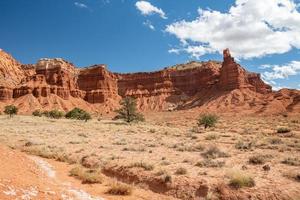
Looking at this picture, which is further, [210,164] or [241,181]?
[210,164]

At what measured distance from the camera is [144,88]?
158750mm

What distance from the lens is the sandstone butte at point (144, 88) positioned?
110m

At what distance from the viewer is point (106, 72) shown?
519ft

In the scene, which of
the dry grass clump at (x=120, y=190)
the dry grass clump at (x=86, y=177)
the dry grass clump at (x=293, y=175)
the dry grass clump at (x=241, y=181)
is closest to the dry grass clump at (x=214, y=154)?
the dry grass clump at (x=293, y=175)

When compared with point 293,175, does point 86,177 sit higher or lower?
lower

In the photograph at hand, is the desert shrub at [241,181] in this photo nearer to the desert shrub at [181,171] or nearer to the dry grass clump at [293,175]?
the dry grass clump at [293,175]

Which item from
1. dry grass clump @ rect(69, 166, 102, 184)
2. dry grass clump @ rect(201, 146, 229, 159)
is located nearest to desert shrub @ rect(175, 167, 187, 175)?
dry grass clump @ rect(69, 166, 102, 184)

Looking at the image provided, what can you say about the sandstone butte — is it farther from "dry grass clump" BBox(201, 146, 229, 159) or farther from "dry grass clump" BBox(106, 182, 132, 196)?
"dry grass clump" BBox(106, 182, 132, 196)

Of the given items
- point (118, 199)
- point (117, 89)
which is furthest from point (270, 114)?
point (117, 89)

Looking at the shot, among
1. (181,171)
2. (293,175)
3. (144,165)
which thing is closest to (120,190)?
(181,171)

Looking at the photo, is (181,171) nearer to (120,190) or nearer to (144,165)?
Result: (144,165)

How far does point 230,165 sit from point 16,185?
9.12m

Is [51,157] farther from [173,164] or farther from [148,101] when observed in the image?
[148,101]

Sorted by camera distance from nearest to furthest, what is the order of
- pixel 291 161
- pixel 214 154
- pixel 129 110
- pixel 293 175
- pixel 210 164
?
pixel 293 175 < pixel 210 164 < pixel 291 161 < pixel 214 154 < pixel 129 110
